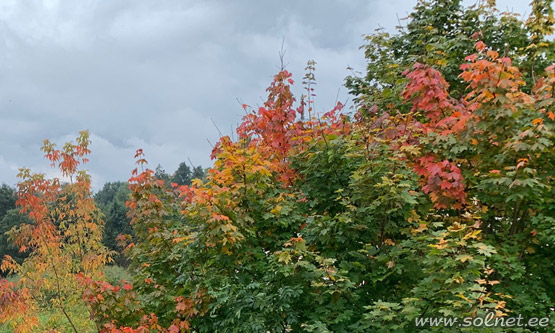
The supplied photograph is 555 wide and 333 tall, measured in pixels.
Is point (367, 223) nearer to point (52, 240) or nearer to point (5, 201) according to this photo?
point (52, 240)

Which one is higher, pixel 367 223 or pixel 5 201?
pixel 5 201

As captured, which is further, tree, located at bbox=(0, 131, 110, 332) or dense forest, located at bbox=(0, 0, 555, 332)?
tree, located at bbox=(0, 131, 110, 332)

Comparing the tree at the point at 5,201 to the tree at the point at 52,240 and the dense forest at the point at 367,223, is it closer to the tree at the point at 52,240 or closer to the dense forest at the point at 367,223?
the tree at the point at 52,240

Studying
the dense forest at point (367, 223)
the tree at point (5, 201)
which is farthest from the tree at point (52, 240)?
the tree at point (5, 201)

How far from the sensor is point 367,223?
4.22 metres

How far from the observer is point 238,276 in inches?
171

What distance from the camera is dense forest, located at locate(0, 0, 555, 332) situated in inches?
146

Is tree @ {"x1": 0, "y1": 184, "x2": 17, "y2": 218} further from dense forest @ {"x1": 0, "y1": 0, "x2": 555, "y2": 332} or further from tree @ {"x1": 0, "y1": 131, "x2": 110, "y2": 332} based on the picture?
dense forest @ {"x1": 0, "y1": 0, "x2": 555, "y2": 332}

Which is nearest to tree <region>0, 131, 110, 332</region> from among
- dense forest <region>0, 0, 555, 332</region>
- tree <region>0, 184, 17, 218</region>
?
dense forest <region>0, 0, 555, 332</region>

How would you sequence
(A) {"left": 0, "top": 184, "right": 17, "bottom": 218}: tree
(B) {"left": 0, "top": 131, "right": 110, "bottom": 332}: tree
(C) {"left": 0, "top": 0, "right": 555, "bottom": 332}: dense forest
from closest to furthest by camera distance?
A: (C) {"left": 0, "top": 0, "right": 555, "bottom": 332}: dense forest → (B) {"left": 0, "top": 131, "right": 110, "bottom": 332}: tree → (A) {"left": 0, "top": 184, "right": 17, "bottom": 218}: tree

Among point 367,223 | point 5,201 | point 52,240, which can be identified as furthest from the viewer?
point 5,201

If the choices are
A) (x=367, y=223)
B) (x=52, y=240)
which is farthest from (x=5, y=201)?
→ (x=367, y=223)

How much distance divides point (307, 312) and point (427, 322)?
3.70 ft

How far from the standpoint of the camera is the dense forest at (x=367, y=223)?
146 inches
